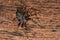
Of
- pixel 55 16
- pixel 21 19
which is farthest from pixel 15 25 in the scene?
pixel 55 16

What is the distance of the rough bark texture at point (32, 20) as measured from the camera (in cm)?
124

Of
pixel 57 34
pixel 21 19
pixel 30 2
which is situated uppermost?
pixel 30 2

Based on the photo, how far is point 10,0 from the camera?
4.33 feet

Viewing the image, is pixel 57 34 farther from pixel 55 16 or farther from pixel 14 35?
pixel 14 35

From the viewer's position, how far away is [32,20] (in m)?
1.29

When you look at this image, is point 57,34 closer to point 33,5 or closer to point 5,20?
point 33,5

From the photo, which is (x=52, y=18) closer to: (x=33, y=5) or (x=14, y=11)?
(x=33, y=5)

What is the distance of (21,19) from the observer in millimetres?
1286

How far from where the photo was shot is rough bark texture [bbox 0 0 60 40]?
124 cm

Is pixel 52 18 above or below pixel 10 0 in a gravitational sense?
below

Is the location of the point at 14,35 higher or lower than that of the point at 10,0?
lower

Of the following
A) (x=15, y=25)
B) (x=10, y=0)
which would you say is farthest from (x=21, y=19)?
(x=10, y=0)

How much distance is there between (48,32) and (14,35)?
244mm

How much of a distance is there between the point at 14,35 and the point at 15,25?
0.25ft
